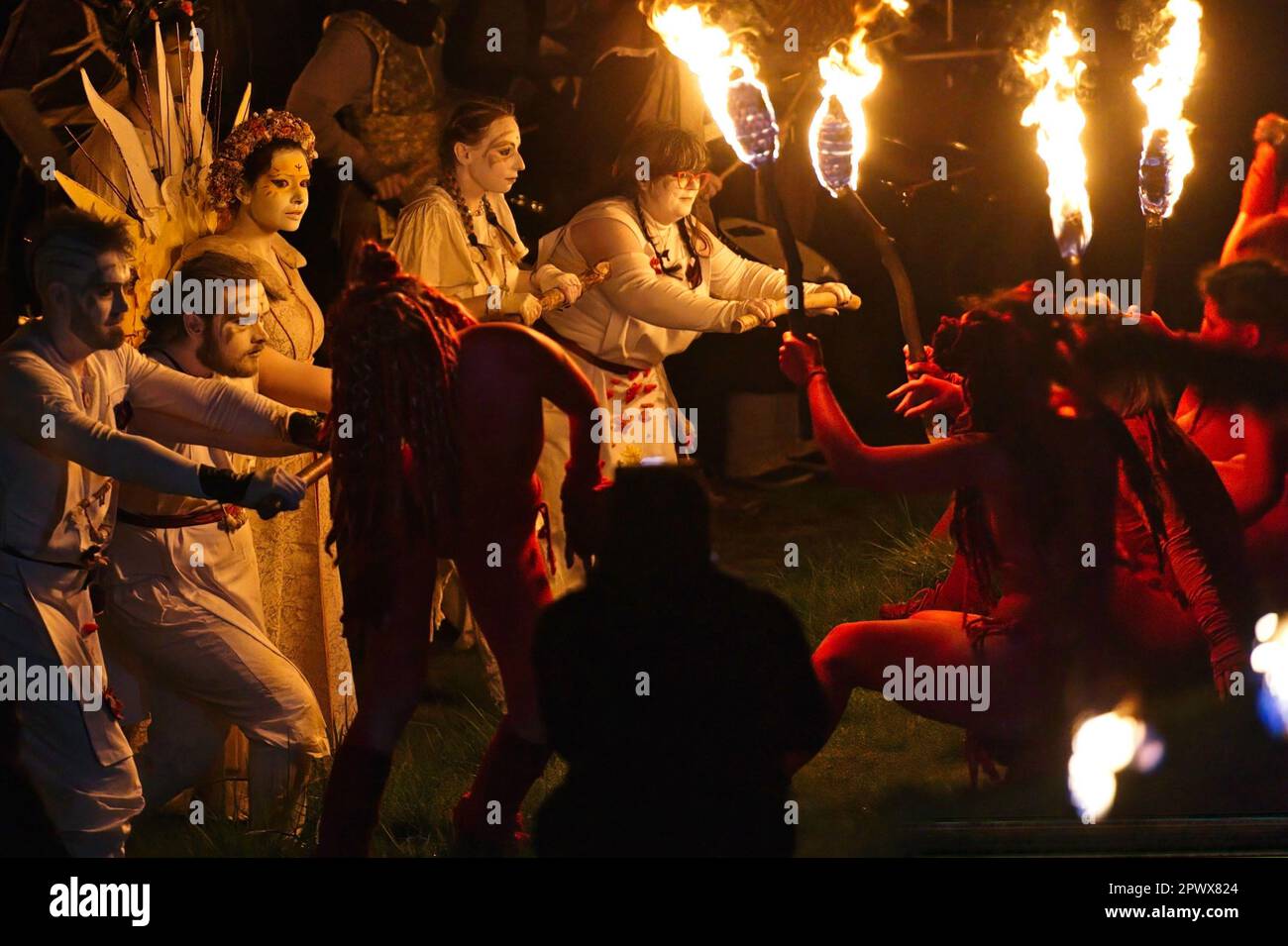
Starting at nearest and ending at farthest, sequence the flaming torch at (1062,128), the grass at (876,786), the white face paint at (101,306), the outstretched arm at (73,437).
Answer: the outstretched arm at (73,437)
the white face paint at (101,306)
the grass at (876,786)
the flaming torch at (1062,128)

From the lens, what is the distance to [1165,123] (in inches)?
252

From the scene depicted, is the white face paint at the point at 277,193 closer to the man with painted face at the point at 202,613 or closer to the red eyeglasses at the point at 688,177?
the man with painted face at the point at 202,613

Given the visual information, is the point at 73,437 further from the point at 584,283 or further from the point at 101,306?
the point at 584,283

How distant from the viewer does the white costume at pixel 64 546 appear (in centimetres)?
536

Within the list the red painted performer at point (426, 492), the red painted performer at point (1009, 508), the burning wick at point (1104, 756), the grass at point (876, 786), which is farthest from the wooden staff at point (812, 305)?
the burning wick at point (1104, 756)

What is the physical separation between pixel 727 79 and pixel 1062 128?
1.15 meters

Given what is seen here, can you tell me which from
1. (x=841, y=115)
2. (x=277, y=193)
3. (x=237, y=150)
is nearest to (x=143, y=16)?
(x=237, y=150)

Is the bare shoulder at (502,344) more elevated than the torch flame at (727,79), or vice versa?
the torch flame at (727,79)

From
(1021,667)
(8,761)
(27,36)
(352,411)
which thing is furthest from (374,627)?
(27,36)

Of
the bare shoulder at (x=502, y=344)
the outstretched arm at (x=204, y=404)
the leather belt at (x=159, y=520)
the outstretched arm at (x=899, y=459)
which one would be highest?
the bare shoulder at (x=502, y=344)

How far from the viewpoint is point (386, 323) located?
18.1 ft

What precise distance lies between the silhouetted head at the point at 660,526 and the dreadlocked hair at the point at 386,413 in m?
0.75

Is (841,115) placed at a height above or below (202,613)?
above
